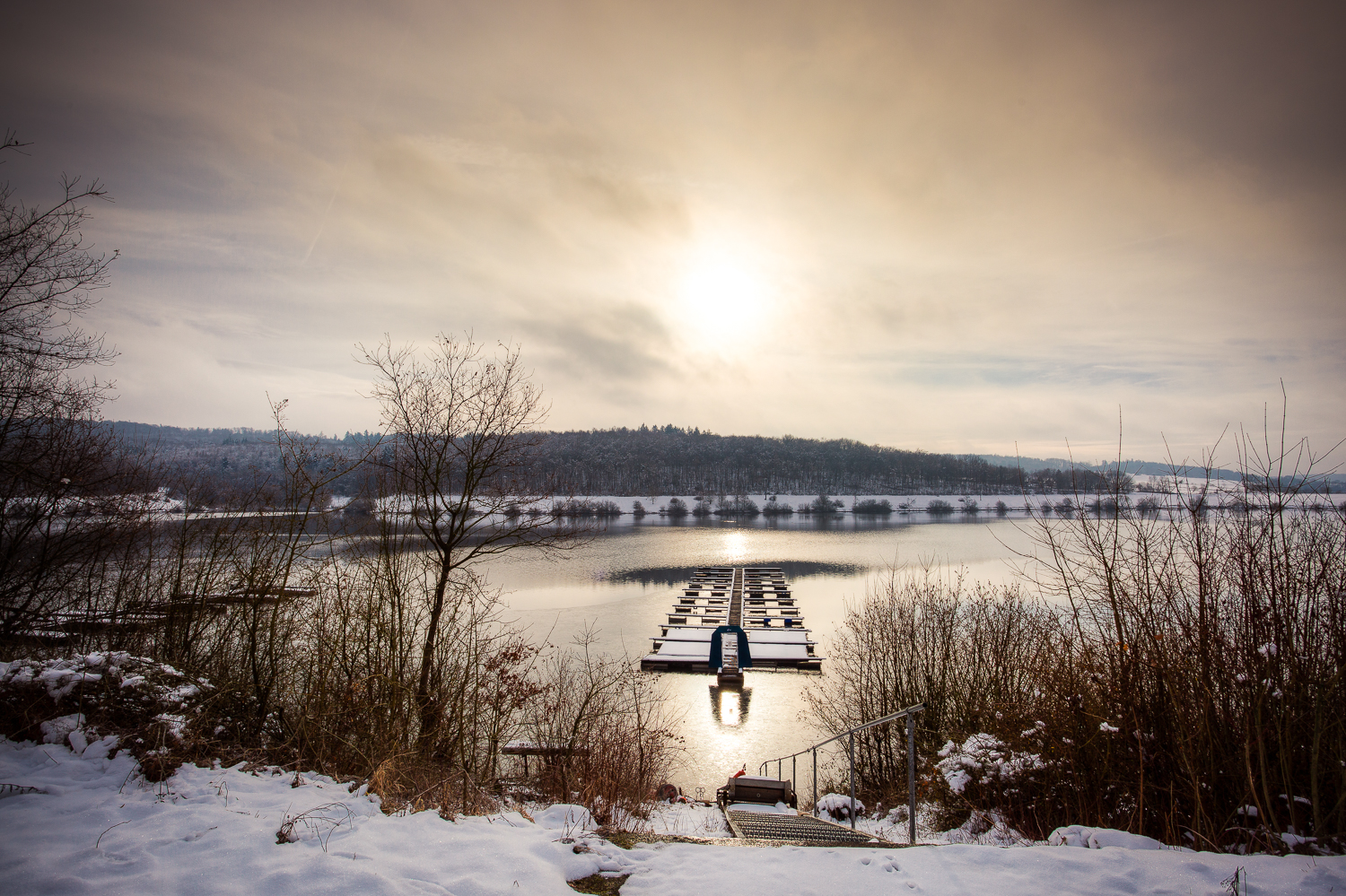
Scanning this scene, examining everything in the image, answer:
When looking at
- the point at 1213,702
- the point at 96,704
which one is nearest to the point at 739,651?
the point at 1213,702

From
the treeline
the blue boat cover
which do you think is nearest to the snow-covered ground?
the blue boat cover

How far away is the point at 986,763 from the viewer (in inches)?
246

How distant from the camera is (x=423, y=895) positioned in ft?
8.56

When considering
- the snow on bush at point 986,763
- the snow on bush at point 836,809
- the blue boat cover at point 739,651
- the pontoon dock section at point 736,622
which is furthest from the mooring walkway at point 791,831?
the pontoon dock section at point 736,622

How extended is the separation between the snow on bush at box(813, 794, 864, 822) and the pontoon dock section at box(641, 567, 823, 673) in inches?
415

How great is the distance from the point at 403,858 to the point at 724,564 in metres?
42.9

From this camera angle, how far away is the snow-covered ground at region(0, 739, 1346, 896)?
8.79ft

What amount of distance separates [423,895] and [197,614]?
10.3 m

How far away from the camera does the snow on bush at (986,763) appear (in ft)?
19.7

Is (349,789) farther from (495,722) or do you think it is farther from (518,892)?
(495,722)

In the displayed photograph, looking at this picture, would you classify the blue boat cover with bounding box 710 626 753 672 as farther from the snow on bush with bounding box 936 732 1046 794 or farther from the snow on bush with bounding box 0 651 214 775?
the snow on bush with bounding box 0 651 214 775

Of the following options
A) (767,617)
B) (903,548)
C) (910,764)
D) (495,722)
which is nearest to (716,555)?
(903,548)

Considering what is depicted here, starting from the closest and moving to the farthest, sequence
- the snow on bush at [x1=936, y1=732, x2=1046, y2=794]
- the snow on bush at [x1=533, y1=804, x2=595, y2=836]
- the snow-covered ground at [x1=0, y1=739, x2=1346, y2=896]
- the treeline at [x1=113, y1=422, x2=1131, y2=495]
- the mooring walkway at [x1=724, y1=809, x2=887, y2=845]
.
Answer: the snow-covered ground at [x1=0, y1=739, x2=1346, y2=896] → the snow on bush at [x1=533, y1=804, x2=595, y2=836] → the mooring walkway at [x1=724, y1=809, x2=887, y2=845] → the snow on bush at [x1=936, y1=732, x2=1046, y2=794] → the treeline at [x1=113, y1=422, x2=1131, y2=495]

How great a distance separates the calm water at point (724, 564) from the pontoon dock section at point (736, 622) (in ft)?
2.19
